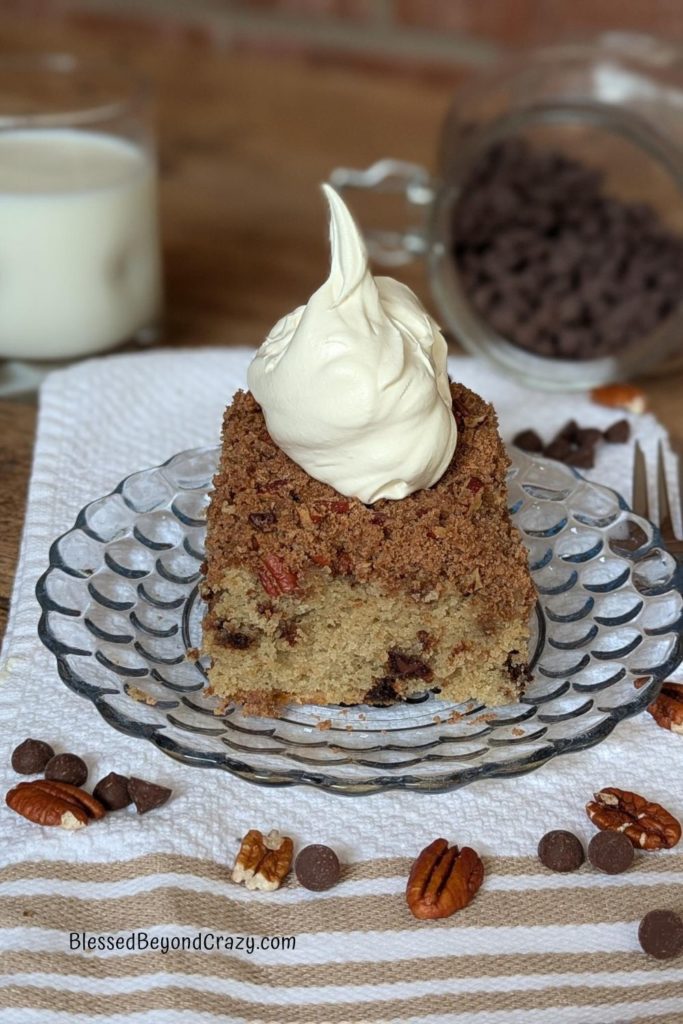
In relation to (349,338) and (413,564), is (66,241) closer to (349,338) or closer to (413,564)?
(349,338)

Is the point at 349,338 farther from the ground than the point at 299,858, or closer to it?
farther from the ground

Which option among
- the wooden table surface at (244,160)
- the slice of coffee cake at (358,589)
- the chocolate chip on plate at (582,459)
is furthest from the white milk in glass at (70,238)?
the chocolate chip on plate at (582,459)

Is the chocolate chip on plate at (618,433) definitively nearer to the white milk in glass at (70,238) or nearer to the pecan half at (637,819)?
the pecan half at (637,819)

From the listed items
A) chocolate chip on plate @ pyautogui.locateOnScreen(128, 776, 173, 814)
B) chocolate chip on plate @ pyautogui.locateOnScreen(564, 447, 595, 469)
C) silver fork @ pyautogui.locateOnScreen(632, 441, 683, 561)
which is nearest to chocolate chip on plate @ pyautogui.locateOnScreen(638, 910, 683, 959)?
chocolate chip on plate @ pyautogui.locateOnScreen(128, 776, 173, 814)

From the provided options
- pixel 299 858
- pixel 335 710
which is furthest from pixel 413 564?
pixel 299 858

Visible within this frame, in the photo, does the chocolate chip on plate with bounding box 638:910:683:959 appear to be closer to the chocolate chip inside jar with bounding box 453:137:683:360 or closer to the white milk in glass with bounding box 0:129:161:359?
the chocolate chip inside jar with bounding box 453:137:683:360

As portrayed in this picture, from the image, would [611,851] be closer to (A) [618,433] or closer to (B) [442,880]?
(B) [442,880]

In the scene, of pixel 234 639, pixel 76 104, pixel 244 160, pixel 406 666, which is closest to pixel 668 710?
pixel 406 666
